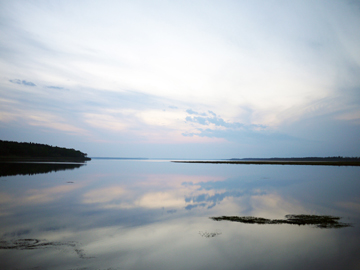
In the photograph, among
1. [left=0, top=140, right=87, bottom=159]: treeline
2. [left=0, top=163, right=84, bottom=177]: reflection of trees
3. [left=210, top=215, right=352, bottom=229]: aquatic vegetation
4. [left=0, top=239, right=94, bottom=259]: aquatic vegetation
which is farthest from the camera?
[left=0, top=140, right=87, bottom=159]: treeline

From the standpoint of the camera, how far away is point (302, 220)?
14.6 meters

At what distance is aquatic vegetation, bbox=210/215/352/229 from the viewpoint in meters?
13.7

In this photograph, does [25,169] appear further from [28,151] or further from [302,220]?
[28,151]

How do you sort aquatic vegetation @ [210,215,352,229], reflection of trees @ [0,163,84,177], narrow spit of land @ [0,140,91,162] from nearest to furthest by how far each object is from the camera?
aquatic vegetation @ [210,215,352,229] < reflection of trees @ [0,163,84,177] < narrow spit of land @ [0,140,91,162]

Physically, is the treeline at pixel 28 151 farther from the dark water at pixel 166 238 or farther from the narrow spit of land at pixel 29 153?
the dark water at pixel 166 238

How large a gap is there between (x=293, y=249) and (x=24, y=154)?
17050 centimetres

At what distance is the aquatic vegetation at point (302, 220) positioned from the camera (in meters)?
13.7

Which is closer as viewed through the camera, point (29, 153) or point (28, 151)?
point (28, 151)

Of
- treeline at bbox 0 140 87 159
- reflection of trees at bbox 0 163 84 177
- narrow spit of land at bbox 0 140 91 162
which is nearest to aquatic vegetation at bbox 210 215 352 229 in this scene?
reflection of trees at bbox 0 163 84 177

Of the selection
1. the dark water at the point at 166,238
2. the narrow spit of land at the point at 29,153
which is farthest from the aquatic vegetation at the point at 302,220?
the narrow spit of land at the point at 29,153

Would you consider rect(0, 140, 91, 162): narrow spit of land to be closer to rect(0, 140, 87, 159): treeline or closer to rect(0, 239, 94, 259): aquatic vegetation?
rect(0, 140, 87, 159): treeline

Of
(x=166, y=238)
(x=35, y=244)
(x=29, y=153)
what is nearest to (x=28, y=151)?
(x=29, y=153)

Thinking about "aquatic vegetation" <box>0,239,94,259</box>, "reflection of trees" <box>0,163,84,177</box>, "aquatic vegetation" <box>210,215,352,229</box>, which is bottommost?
"reflection of trees" <box>0,163,84,177</box>

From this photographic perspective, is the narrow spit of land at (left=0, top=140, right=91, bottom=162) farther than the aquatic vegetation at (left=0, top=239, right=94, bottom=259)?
Yes
